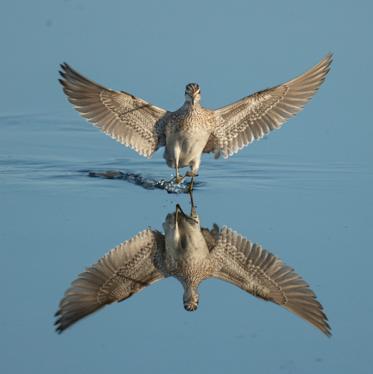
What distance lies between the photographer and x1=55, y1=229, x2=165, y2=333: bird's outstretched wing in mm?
8328

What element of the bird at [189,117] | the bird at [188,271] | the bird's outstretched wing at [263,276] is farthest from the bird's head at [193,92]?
the bird's outstretched wing at [263,276]

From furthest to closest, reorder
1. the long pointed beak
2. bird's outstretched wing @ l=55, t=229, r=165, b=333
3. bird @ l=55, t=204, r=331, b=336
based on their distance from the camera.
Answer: the long pointed beak, bird @ l=55, t=204, r=331, b=336, bird's outstretched wing @ l=55, t=229, r=165, b=333

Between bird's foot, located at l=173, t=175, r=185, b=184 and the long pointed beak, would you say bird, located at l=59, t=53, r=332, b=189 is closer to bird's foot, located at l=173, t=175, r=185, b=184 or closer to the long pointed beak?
bird's foot, located at l=173, t=175, r=185, b=184

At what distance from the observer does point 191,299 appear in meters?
8.52

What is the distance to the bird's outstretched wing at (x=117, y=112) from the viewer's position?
11797 millimetres

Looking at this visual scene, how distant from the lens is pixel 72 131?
14.1 meters

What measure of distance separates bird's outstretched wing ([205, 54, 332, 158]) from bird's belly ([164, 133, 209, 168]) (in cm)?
38

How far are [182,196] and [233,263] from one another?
2.22m

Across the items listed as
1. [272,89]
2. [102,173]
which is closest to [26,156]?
[102,173]

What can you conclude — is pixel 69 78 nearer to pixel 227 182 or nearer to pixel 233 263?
pixel 227 182

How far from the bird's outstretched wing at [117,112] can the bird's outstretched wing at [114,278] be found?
7.42 feet

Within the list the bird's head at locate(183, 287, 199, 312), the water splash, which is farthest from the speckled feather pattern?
the bird's head at locate(183, 287, 199, 312)

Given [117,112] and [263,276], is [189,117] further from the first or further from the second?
[263,276]

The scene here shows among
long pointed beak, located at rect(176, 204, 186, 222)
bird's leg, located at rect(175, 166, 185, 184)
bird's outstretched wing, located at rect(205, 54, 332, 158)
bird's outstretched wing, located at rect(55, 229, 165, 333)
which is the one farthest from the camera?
bird's outstretched wing, located at rect(205, 54, 332, 158)
